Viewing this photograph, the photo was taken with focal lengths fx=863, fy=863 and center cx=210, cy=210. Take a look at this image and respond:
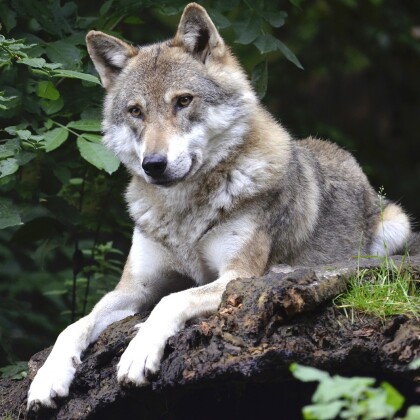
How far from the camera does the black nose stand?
5.11 m

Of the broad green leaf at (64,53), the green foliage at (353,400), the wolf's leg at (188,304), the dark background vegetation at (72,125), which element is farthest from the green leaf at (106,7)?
the green foliage at (353,400)

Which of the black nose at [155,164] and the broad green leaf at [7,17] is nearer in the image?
the black nose at [155,164]

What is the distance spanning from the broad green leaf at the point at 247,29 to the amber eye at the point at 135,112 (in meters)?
1.04

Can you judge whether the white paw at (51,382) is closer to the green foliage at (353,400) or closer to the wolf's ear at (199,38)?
the wolf's ear at (199,38)

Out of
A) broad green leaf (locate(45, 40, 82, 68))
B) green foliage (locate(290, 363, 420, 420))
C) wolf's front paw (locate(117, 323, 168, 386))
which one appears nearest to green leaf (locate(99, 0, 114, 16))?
broad green leaf (locate(45, 40, 82, 68))

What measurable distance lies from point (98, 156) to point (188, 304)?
1.24 metres

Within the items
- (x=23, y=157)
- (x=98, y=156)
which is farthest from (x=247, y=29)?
(x=23, y=157)

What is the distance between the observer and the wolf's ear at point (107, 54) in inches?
231

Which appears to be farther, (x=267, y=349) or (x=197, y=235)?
(x=197, y=235)

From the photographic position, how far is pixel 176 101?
546 centimetres

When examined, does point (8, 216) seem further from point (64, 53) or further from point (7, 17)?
point (7, 17)

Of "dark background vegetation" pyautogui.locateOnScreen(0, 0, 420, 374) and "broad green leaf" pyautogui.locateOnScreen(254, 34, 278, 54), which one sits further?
"broad green leaf" pyautogui.locateOnScreen(254, 34, 278, 54)

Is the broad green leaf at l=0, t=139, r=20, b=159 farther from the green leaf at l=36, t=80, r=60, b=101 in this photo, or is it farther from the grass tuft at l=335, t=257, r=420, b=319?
the grass tuft at l=335, t=257, r=420, b=319

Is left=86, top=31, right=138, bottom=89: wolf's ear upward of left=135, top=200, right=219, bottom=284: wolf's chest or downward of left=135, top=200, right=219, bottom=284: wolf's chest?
upward
